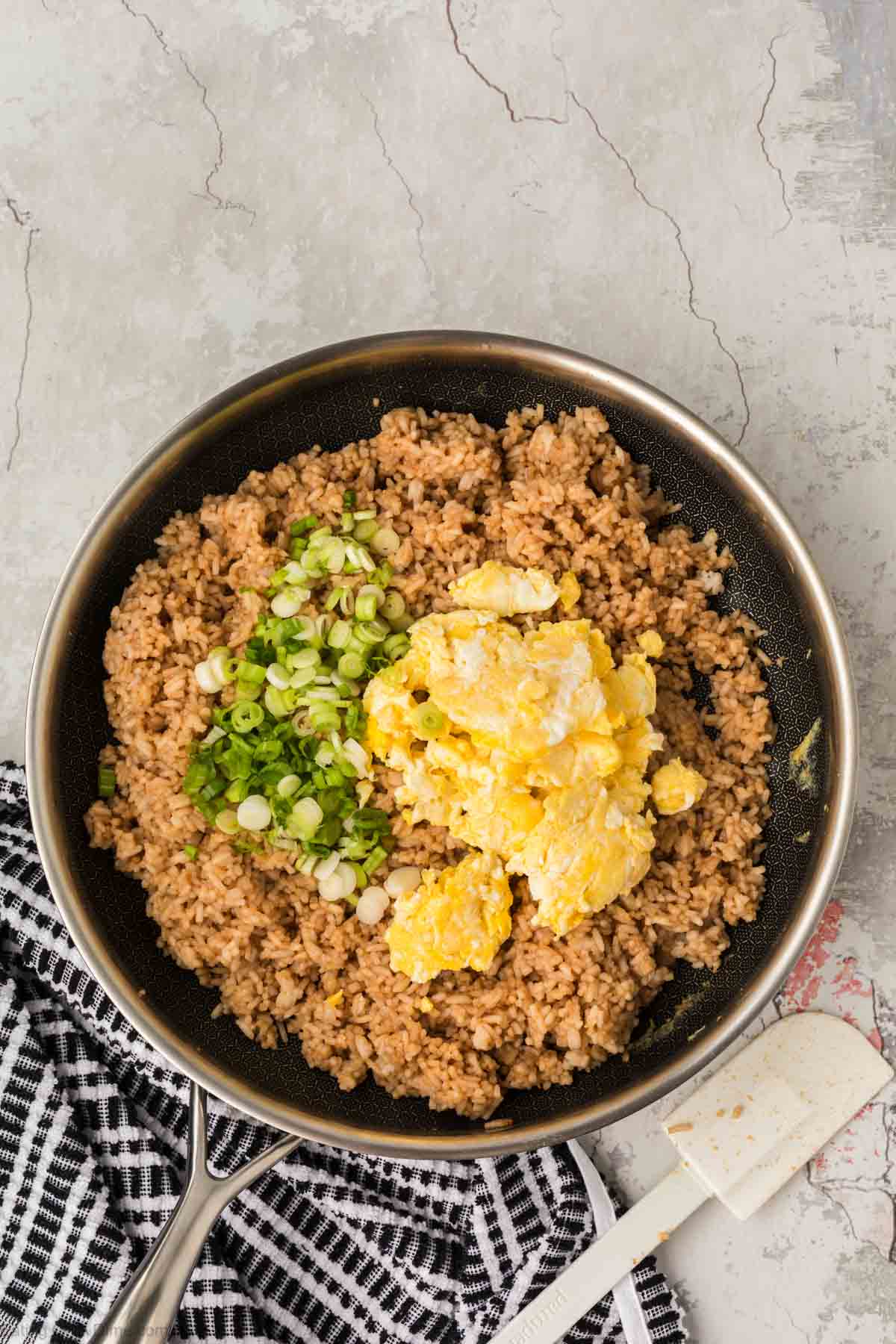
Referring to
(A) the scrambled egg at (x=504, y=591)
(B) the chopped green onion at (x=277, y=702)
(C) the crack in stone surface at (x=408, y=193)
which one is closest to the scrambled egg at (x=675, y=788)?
(A) the scrambled egg at (x=504, y=591)

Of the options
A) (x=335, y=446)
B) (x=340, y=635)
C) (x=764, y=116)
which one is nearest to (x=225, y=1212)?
(x=340, y=635)

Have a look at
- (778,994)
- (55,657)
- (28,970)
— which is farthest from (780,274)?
(28,970)

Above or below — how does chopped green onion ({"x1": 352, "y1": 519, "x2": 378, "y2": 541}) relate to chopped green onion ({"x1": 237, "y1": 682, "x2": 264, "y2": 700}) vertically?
above

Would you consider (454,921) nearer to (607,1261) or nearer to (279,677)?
(279,677)

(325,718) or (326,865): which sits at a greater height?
(325,718)

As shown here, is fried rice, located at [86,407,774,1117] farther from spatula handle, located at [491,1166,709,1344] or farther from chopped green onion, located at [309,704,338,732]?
spatula handle, located at [491,1166,709,1344]

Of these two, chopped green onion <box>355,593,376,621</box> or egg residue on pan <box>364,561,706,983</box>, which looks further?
chopped green onion <box>355,593,376,621</box>

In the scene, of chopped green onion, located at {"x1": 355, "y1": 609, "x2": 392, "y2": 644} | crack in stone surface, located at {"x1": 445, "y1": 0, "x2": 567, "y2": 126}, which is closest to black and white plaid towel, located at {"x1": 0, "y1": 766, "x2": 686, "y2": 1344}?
chopped green onion, located at {"x1": 355, "y1": 609, "x2": 392, "y2": 644}

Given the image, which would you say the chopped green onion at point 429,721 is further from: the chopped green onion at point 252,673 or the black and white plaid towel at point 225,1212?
the black and white plaid towel at point 225,1212
